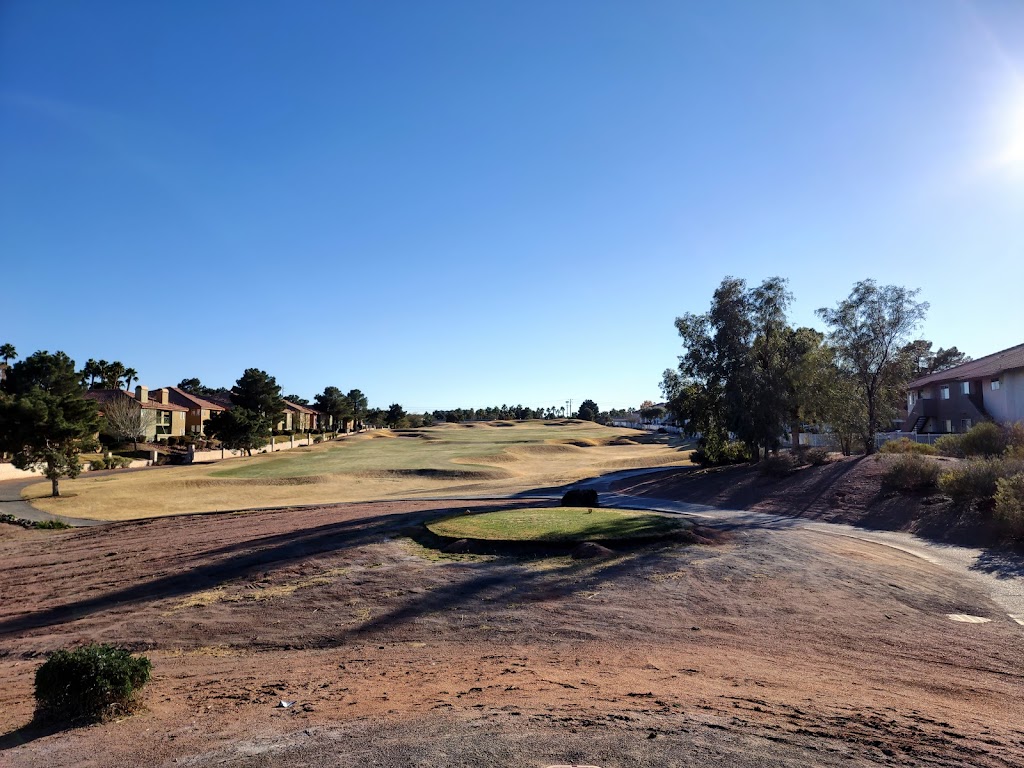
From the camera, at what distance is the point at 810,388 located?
3103cm

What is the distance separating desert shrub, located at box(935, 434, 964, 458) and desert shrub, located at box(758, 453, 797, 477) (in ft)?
20.5

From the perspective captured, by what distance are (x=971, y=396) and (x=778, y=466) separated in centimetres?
2423

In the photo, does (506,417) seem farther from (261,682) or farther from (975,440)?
(261,682)

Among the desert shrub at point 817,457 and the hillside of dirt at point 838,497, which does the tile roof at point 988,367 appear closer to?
the desert shrub at point 817,457

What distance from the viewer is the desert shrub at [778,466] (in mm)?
27603

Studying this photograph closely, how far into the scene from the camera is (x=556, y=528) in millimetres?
16625

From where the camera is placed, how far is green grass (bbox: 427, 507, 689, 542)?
15.5 metres

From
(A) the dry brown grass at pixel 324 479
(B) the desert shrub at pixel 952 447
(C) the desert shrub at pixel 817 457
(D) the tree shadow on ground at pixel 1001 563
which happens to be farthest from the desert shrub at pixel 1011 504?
(A) the dry brown grass at pixel 324 479

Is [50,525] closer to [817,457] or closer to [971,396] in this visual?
[817,457]

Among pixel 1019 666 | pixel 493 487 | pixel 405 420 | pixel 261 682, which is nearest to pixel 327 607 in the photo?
pixel 261 682

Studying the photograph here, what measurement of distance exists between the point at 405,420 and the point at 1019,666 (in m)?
130

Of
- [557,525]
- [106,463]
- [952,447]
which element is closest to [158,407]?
[106,463]

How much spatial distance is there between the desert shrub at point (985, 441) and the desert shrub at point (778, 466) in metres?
6.80

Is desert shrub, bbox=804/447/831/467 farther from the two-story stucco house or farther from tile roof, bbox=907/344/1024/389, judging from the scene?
tile roof, bbox=907/344/1024/389
